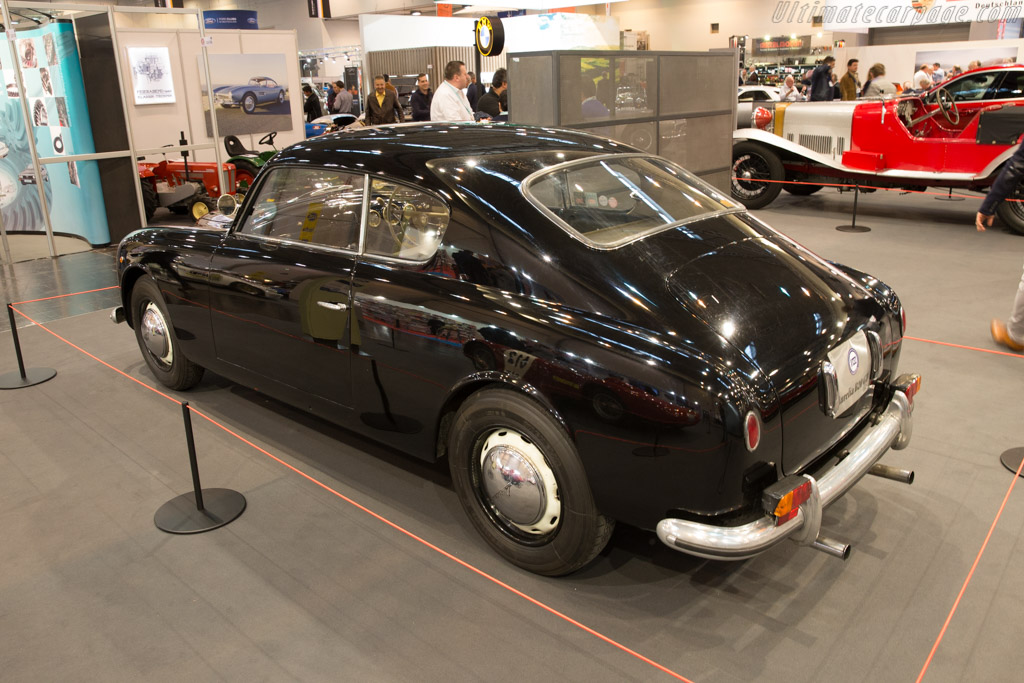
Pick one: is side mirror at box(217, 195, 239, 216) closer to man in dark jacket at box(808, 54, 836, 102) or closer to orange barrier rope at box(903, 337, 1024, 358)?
orange barrier rope at box(903, 337, 1024, 358)

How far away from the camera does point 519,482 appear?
2799 mm

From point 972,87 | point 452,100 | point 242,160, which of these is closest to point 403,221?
point 452,100

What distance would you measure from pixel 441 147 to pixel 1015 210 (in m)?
7.75

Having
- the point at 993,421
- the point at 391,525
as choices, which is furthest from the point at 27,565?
the point at 993,421

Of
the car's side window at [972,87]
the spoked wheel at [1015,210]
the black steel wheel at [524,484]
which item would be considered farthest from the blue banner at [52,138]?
the spoked wheel at [1015,210]

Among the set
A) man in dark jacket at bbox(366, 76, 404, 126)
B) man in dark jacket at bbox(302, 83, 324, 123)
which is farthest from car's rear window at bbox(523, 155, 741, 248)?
man in dark jacket at bbox(302, 83, 324, 123)

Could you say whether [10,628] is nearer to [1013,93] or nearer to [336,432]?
[336,432]

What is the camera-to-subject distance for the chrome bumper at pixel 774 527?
239 cm

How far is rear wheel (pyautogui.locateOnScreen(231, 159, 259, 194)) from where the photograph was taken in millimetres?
10672

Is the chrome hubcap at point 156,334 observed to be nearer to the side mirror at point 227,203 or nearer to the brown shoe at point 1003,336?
the side mirror at point 227,203

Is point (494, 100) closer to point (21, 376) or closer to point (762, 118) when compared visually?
point (762, 118)

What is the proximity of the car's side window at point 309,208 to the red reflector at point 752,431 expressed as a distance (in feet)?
5.88

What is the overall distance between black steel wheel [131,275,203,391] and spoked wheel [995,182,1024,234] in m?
8.26

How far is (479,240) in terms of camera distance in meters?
2.92
